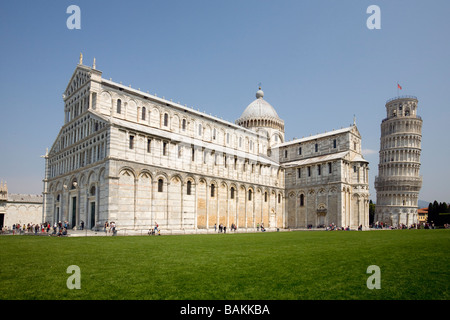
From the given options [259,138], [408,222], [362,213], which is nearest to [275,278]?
[362,213]

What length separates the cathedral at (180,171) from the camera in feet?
124

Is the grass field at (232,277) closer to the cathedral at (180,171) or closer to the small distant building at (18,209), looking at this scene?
the cathedral at (180,171)

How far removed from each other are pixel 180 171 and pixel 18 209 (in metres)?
44.4

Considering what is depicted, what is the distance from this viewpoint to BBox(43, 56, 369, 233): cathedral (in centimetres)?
3794

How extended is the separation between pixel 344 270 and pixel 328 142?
50.6 metres

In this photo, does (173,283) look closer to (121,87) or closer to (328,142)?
(121,87)

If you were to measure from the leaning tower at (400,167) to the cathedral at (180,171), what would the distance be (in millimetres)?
30828

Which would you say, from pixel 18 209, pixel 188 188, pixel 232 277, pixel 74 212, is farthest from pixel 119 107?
pixel 18 209

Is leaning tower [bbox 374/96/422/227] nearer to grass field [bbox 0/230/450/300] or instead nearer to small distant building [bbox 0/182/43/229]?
grass field [bbox 0/230/450/300]

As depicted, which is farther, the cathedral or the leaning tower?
the leaning tower

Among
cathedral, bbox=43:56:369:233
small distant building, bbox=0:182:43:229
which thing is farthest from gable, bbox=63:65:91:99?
small distant building, bbox=0:182:43:229

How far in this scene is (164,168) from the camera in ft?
136

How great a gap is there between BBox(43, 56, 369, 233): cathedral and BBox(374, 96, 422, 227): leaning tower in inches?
1214

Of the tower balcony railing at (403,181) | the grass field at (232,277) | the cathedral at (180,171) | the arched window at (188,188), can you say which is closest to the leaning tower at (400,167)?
the tower balcony railing at (403,181)
